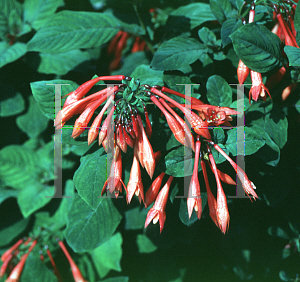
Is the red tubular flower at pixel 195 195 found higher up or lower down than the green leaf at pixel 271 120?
lower down

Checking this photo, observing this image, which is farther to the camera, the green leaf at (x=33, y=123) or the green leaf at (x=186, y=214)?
the green leaf at (x=33, y=123)

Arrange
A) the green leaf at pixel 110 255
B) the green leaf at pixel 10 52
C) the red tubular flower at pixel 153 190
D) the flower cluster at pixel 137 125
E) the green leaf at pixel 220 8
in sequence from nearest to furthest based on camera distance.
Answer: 1. the flower cluster at pixel 137 125
2. the red tubular flower at pixel 153 190
3. the green leaf at pixel 220 8
4. the green leaf at pixel 10 52
5. the green leaf at pixel 110 255

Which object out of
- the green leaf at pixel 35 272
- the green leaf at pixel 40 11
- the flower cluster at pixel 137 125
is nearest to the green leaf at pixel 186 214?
the flower cluster at pixel 137 125

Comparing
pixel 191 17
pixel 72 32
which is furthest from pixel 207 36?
pixel 72 32

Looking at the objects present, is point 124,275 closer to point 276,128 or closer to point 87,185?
point 87,185

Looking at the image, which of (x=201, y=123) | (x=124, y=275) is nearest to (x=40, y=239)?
(x=124, y=275)

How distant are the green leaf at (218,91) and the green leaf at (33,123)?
68 centimetres

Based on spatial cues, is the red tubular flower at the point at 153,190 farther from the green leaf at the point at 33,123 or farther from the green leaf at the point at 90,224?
the green leaf at the point at 33,123

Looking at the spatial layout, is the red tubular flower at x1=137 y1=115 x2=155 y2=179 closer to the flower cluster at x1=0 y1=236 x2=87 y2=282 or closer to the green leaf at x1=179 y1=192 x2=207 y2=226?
the green leaf at x1=179 y1=192 x2=207 y2=226

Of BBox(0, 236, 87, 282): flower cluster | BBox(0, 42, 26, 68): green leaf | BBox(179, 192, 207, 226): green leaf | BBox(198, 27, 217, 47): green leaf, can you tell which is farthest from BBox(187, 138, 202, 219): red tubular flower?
BBox(0, 42, 26, 68): green leaf

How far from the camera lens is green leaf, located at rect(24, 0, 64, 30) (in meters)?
1.11

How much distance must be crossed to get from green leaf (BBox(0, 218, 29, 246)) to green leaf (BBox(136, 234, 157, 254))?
0.50 meters

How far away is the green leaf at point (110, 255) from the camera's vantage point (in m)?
1.07

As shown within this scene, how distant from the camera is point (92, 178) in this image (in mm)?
714
